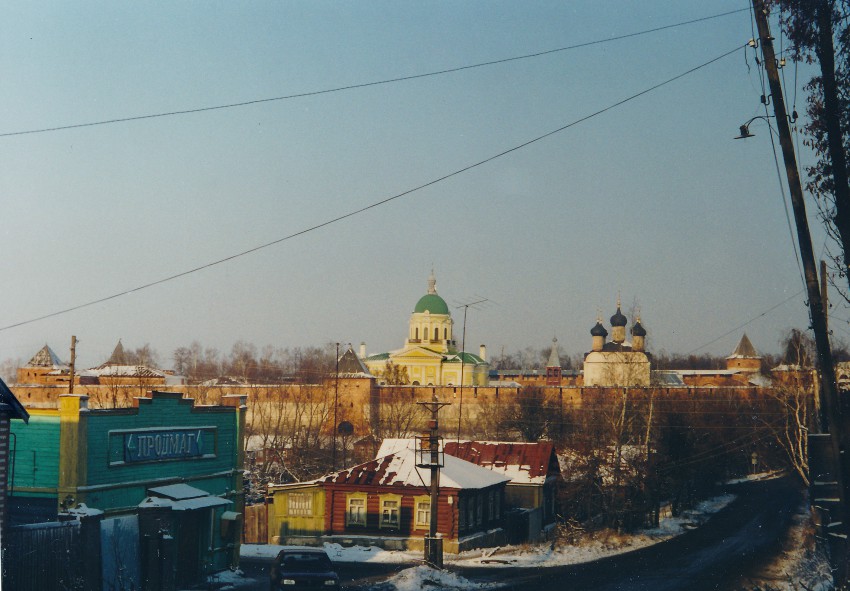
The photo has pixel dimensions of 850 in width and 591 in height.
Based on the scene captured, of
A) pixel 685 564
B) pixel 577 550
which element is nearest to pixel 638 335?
pixel 577 550

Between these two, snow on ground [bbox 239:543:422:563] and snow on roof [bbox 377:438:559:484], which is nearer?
snow on ground [bbox 239:543:422:563]

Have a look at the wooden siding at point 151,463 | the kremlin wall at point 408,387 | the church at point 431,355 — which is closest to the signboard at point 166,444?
the wooden siding at point 151,463

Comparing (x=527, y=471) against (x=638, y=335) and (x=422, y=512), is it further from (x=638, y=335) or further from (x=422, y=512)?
(x=638, y=335)

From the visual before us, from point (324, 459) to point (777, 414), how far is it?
1041 inches

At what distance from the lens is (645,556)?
2845 cm

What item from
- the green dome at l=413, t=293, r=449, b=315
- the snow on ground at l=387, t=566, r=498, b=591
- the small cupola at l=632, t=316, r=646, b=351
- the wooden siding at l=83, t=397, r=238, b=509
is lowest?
the snow on ground at l=387, t=566, r=498, b=591

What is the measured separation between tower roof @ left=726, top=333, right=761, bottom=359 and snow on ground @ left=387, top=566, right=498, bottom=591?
107 m

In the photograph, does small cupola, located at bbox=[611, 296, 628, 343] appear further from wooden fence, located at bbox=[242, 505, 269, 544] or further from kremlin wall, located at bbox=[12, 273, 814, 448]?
wooden fence, located at bbox=[242, 505, 269, 544]

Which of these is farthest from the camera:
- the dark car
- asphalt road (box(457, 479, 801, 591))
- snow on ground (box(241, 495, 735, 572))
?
snow on ground (box(241, 495, 735, 572))

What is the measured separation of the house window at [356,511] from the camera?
30.5 meters

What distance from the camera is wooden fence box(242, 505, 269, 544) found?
103ft

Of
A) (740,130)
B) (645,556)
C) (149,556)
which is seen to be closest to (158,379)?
→ (645,556)

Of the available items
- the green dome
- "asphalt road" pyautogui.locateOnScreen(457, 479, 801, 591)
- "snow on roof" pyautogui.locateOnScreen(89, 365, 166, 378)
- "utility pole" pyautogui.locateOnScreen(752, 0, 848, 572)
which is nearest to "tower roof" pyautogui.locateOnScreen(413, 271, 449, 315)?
the green dome

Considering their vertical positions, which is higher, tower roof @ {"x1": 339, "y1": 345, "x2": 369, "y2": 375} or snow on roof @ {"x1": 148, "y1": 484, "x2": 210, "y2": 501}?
tower roof @ {"x1": 339, "y1": 345, "x2": 369, "y2": 375}
